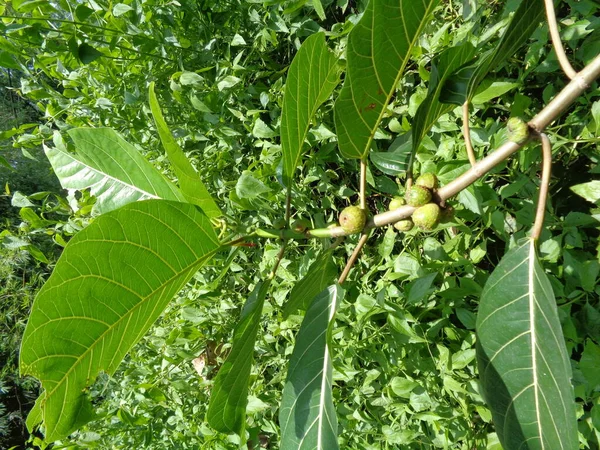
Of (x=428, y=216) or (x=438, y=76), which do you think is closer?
(x=428, y=216)

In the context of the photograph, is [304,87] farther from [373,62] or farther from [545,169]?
[545,169]

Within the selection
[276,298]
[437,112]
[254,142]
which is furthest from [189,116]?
[437,112]

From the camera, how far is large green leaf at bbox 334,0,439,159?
580 mm

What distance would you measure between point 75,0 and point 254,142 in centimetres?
82

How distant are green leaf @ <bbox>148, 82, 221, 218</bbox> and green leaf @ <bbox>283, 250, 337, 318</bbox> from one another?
28 centimetres

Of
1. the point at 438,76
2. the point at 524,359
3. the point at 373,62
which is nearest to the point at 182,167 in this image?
the point at 373,62

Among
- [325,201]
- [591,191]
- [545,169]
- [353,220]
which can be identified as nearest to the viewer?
[545,169]

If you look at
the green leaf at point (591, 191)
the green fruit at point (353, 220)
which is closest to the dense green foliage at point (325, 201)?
the green leaf at point (591, 191)

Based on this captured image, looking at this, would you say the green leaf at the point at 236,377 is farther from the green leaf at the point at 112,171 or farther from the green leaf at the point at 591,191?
the green leaf at the point at 591,191

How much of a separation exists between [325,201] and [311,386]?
726 millimetres

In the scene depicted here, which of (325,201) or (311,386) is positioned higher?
(325,201)

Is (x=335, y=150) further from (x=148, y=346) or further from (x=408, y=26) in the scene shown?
(x=148, y=346)

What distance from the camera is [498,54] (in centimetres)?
65

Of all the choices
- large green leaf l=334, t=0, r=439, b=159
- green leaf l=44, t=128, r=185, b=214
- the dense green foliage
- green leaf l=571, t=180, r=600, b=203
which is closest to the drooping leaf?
the dense green foliage
